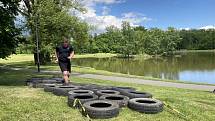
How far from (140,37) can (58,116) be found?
359 ft

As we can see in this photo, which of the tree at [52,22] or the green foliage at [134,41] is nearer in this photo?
the tree at [52,22]

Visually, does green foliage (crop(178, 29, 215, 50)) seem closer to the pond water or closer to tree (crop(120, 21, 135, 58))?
tree (crop(120, 21, 135, 58))

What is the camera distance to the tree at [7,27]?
2116 cm

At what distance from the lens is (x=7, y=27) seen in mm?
21328

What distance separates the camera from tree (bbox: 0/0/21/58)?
69.4 ft

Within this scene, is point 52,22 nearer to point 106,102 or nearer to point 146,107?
point 106,102

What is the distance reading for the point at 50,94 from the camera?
12617 mm

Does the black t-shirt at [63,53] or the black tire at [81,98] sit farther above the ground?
the black t-shirt at [63,53]

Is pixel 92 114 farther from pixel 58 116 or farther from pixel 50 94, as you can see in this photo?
pixel 50 94

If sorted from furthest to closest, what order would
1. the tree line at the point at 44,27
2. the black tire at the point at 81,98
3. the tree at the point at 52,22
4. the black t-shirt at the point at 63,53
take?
the tree at the point at 52,22 → the tree line at the point at 44,27 → the black t-shirt at the point at 63,53 → the black tire at the point at 81,98

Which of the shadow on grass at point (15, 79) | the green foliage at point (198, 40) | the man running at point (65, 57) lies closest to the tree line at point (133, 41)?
the green foliage at point (198, 40)

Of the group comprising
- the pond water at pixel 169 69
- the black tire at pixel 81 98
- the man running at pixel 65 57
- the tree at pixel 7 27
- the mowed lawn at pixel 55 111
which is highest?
the tree at pixel 7 27

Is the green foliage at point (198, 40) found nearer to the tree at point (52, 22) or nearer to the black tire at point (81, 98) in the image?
the tree at point (52, 22)

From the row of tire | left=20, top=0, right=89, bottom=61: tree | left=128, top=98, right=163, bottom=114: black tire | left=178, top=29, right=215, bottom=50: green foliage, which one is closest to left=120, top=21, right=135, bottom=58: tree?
left=20, top=0, right=89, bottom=61: tree
